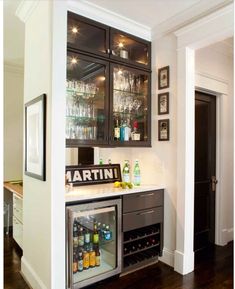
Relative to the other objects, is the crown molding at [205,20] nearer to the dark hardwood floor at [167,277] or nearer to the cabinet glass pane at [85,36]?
the cabinet glass pane at [85,36]

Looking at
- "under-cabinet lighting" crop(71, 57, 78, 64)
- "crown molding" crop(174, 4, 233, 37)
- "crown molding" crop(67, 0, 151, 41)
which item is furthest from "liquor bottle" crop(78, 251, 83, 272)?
"crown molding" crop(174, 4, 233, 37)

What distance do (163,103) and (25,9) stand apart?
1758mm

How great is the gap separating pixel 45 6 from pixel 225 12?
1624 mm

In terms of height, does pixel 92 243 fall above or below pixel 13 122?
below

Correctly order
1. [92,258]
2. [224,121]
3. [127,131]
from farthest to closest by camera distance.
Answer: [224,121] < [127,131] < [92,258]

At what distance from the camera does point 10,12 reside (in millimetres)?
2553

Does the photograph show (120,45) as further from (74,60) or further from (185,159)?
(185,159)

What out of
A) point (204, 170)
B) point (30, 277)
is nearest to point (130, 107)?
point (204, 170)

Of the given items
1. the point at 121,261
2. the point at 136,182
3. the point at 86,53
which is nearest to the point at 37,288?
the point at 121,261

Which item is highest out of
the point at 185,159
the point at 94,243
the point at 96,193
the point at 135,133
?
the point at 135,133

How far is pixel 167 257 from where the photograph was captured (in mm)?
2736

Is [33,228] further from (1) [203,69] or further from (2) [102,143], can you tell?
(1) [203,69]

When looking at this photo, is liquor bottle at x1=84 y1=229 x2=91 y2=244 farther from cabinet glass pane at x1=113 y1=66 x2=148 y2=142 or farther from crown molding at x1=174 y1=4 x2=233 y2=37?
crown molding at x1=174 y1=4 x2=233 y2=37

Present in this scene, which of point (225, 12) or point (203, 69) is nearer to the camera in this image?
point (225, 12)
